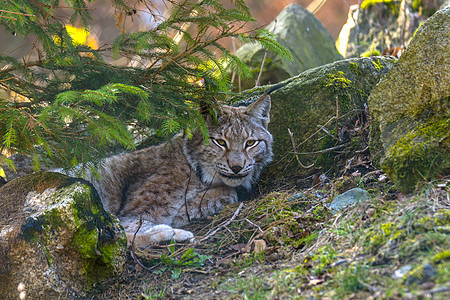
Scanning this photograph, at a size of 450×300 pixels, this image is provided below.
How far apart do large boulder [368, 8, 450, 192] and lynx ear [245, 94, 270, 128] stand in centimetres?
133

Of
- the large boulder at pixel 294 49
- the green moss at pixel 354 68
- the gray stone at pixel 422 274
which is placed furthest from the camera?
the large boulder at pixel 294 49

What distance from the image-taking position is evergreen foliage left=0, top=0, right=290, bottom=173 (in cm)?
295

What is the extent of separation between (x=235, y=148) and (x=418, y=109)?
1.86 meters

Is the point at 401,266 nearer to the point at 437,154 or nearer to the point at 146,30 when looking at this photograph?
the point at 437,154

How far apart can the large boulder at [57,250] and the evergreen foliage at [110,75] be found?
0.45m

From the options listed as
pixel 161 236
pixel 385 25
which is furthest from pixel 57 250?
pixel 385 25

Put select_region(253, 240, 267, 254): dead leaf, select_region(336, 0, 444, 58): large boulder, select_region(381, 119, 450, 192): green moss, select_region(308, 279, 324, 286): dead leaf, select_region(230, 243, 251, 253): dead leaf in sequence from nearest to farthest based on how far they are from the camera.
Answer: select_region(308, 279, 324, 286): dead leaf, select_region(381, 119, 450, 192): green moss, select_region(253, 240, 267, 254): dead leaf, select_region(230, 243, 251, 253): dead leaf, select_region(336, 0, 444, 58): large boulder

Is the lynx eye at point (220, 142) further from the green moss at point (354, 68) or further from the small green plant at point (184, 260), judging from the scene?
the green moss at point (354, 68)

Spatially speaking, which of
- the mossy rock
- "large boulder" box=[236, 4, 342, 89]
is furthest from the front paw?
"large boulder" box=[236, 4, 342, 89]

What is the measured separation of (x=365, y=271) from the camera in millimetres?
2115

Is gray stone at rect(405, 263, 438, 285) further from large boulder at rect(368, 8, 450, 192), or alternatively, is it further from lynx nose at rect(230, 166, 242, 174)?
lynx nose at rect(230, 166, 242, 174)

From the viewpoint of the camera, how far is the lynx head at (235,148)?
169 inches

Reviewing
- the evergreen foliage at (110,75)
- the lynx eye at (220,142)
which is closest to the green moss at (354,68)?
the evergreen foliage at (110,75)

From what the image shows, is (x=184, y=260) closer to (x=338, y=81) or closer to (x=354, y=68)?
(x=338, y=81)
